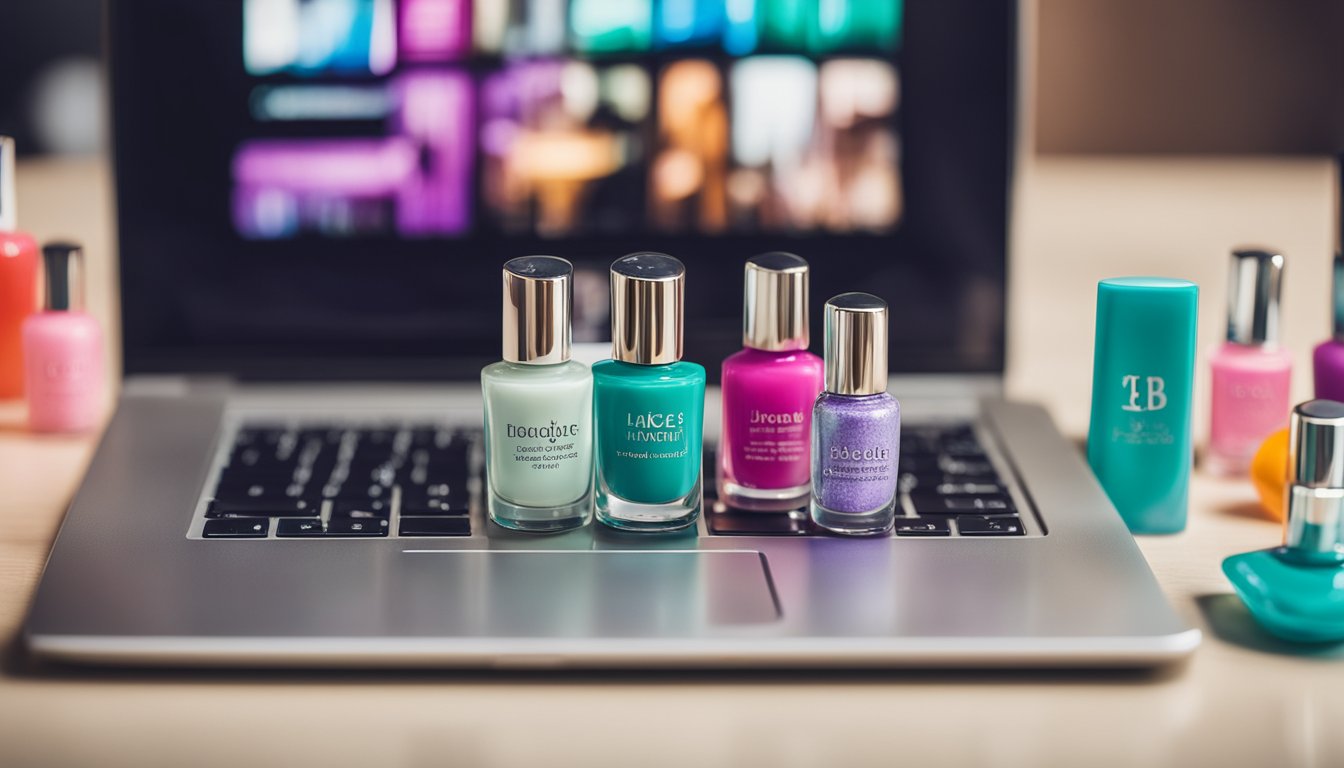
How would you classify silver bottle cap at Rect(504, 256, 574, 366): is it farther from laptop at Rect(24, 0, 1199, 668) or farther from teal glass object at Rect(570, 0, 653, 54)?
teal glass object at Rect(570, 0, 653, 54)

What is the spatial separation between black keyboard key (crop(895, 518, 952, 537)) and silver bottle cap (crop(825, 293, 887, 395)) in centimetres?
6

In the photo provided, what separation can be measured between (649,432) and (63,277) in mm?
422

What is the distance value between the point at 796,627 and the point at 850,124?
16.7 inches

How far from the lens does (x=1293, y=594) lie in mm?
538

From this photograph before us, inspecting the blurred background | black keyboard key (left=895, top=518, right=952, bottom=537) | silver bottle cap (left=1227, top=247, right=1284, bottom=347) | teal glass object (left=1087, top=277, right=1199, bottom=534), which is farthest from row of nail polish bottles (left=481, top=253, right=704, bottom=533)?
the blurred background

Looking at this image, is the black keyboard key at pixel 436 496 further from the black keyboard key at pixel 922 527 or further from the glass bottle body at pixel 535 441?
the black keyboard key at pixel 922 527

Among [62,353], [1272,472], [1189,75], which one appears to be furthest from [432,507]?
[1189,75]

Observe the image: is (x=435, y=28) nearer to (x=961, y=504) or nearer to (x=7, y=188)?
(x=7, y=188)

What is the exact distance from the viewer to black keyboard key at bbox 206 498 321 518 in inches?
25.1

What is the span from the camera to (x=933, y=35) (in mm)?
837

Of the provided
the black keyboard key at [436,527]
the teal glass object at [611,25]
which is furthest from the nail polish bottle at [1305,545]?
the teal glass object at [611,25]

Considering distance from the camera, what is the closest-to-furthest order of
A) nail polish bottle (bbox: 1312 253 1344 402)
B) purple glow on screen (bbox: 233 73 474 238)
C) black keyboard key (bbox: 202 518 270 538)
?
1. black keyboard key (bbox: 202 518 270 538)
2. nail polish bottle (bbox: 1312 253 1344 402)
3. purple glow on screen (bbox: 233 73 474 238)

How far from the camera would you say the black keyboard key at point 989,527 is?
0.62m

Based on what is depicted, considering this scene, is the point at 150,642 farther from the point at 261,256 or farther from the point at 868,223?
the point at 868,223
